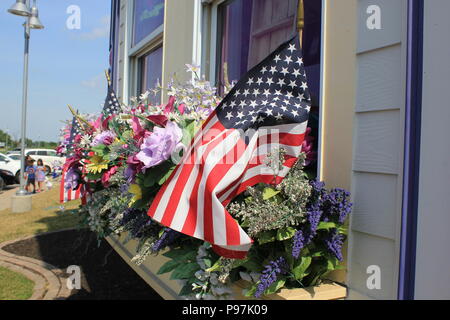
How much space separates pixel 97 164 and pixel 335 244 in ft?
6.80

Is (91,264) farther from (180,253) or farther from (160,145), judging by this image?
(160,145)

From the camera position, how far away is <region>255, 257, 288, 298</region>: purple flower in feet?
5.18

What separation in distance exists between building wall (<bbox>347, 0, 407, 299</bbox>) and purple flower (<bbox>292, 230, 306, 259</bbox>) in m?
0.31

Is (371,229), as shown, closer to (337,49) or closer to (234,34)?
(337,49)

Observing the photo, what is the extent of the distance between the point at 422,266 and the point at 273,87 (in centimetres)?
95

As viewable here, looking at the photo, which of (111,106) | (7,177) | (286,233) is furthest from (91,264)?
(7,177)

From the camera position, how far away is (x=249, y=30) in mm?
3006

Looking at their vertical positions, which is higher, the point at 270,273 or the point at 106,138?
the point at 106,138

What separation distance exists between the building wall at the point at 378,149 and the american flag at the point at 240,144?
0.98 feet

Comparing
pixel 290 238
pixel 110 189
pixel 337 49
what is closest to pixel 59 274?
pixel 110 189

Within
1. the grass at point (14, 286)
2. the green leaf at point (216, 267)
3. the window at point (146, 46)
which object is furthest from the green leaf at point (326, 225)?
the grass at point (14, 286)

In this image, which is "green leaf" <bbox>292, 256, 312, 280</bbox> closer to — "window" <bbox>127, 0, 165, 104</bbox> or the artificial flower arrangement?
the artificial flower arrangement

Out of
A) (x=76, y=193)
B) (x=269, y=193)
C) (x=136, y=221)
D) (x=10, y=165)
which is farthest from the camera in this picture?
(x=10, y=165)

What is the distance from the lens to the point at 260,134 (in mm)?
1757
